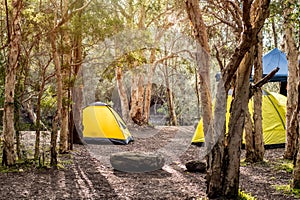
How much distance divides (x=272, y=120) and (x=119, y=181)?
531 cm

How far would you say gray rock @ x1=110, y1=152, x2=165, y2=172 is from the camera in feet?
22.7

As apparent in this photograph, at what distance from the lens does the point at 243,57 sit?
4.72 metres

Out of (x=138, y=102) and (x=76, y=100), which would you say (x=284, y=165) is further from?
(x=138, y=102)

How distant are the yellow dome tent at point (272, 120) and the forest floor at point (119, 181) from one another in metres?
1.56

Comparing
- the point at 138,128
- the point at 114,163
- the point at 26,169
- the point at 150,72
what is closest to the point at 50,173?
the point at 26,169

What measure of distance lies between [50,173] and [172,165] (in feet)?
8.02

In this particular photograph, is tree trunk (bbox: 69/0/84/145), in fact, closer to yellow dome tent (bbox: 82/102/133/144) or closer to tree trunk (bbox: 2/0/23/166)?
yellow dome tent (bbox: 82/102/133/144)

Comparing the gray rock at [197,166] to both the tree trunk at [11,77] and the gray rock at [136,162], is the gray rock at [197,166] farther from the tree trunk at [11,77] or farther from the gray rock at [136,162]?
the tree trunk at [11,77]

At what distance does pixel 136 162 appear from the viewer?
6910mm

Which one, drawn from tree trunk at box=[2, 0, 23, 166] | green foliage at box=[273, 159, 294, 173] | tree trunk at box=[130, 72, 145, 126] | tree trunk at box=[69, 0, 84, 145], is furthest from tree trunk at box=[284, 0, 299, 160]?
tree trunk at box=[130, 72, 145, 126]

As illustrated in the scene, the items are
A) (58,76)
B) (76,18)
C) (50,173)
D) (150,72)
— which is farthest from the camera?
(150,72)

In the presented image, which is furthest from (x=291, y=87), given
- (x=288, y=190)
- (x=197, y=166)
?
(x=288, y=190)

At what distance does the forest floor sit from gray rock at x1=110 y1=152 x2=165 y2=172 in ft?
0.41

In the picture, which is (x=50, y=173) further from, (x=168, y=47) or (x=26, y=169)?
(x=168, y=47)
